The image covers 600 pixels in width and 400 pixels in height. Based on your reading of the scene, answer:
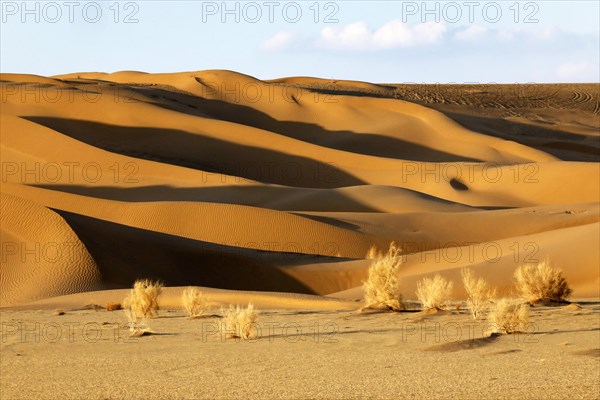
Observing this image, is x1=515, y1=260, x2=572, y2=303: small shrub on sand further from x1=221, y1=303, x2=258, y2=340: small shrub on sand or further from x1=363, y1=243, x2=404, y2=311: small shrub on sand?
x1=221, y1=303, x2=258, y2=340: small shrub on sand

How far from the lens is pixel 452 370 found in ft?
33.8

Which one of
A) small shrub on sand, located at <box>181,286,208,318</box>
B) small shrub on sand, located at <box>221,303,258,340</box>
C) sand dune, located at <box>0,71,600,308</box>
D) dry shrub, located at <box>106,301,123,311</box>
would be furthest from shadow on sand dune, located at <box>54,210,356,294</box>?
small shrub on sand, located at <box>221,303,258,340</box>

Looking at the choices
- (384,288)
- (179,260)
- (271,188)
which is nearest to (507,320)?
(384,288)

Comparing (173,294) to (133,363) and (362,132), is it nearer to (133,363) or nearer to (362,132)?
(133,363)

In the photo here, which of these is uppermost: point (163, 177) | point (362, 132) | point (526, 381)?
point (362, 132)

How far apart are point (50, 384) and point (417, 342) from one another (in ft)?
15.3

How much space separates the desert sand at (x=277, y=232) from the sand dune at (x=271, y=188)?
0.30 ft

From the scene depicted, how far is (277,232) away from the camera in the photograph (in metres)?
29.0

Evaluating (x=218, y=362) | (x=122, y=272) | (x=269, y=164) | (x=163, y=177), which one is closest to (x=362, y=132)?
(x=269, y=164)

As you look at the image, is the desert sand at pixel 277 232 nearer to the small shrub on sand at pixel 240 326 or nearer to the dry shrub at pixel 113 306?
the small shrub on sand at pixel 240 326

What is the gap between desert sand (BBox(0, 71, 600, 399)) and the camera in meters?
10.4

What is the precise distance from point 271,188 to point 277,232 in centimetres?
1033

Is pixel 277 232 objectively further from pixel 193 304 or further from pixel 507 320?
pixel 507 320

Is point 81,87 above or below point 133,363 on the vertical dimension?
above
